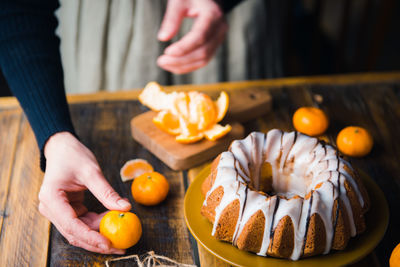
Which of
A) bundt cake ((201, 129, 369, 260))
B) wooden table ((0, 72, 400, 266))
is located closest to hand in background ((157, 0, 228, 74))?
wooden table ((0, 72, 400, 266))

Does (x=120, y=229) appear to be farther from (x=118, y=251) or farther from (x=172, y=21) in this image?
(x=172, y=21)

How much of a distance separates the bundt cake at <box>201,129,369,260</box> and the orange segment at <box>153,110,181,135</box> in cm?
31

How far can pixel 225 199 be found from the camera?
94 centimetres

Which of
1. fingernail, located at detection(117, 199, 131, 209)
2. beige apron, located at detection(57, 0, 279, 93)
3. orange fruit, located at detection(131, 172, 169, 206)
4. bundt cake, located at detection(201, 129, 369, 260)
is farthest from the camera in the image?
beige apron, located at detection(57, 0, 279, 93)

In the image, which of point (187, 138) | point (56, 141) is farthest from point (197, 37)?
point (56, 141)

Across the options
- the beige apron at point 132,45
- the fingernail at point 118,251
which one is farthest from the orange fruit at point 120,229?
the beige apron at point 132,45

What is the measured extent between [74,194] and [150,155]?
1.02 ft

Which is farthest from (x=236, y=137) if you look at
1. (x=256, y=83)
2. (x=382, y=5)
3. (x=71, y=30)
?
(x=382, y=5)

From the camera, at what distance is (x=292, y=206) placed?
88 cm

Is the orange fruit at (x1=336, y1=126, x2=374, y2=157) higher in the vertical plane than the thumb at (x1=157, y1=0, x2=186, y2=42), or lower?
lower

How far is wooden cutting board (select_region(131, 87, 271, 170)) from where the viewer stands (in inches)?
50.1

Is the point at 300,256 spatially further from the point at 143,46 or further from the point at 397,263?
the point at 143,46

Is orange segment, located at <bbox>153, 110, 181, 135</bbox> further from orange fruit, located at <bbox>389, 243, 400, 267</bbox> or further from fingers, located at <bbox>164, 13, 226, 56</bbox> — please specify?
orange fruit, located at <bbox>389, 243, 400, 267</bbox>

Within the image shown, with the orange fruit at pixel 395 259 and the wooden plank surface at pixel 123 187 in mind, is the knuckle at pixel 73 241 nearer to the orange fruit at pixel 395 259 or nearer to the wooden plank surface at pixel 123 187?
the wooden plank surface at pixel 123 187
